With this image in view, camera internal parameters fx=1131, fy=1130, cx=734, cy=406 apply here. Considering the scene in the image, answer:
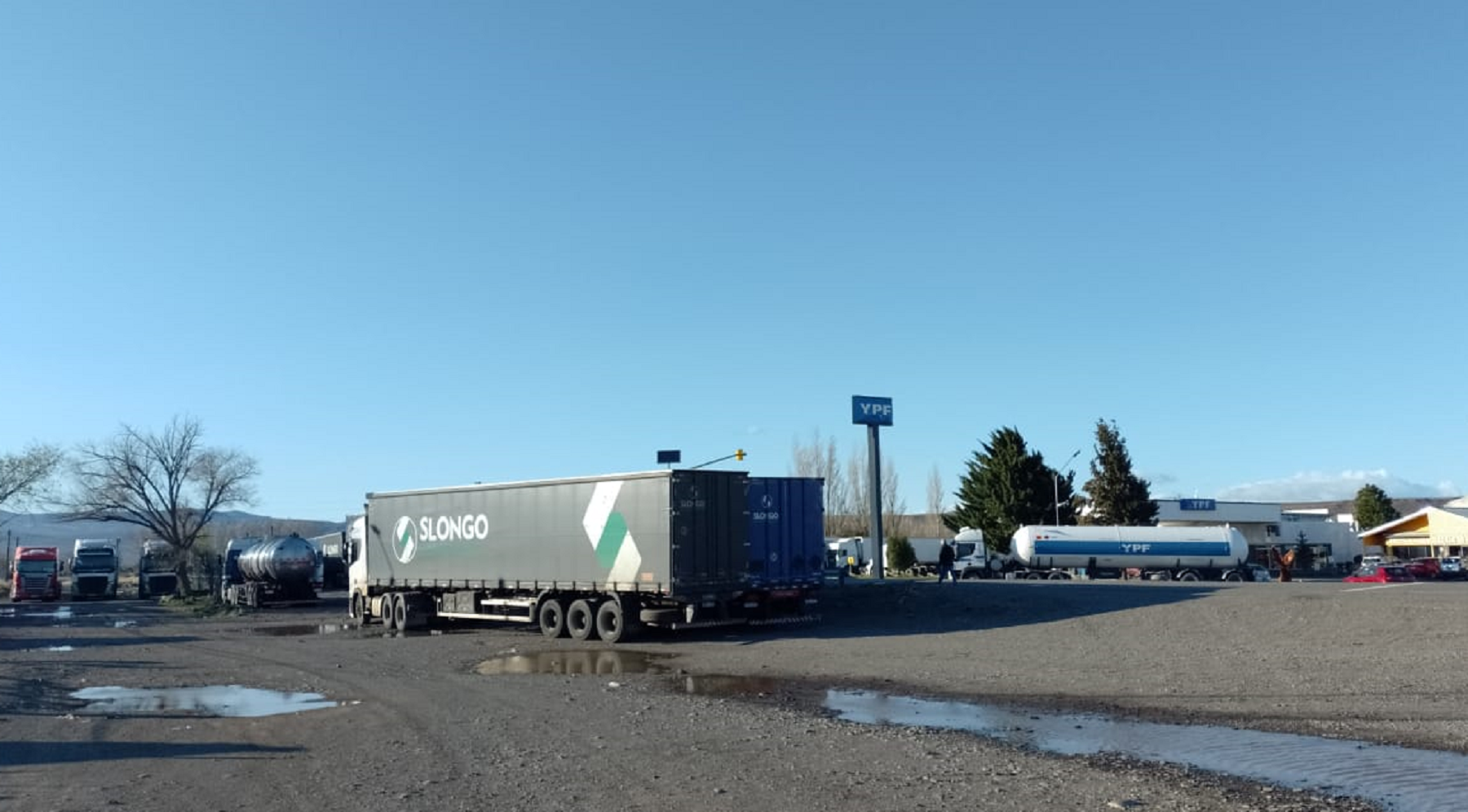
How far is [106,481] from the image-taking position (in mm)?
78125

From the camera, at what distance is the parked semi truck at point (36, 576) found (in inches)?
2287

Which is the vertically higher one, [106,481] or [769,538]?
[106,481]

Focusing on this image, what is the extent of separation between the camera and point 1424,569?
54.2 metres

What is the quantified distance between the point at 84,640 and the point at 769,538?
18.9m

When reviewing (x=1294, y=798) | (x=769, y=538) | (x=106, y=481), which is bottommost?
(x=1294, y=798)

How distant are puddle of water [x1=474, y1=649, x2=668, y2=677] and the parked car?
146ft

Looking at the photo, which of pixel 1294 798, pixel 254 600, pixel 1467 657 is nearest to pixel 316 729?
pixel 1294 798

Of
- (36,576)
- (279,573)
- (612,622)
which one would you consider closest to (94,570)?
(36,576)

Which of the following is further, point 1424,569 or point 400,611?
point 1424,569

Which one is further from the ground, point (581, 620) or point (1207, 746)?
point (581, 620)

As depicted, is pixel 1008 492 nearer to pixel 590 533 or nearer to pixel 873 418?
pixel 873 418

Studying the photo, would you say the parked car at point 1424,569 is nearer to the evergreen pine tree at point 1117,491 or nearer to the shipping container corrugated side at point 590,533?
the evergreen pine tree at point 1117,491

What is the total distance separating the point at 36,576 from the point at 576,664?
50.0m

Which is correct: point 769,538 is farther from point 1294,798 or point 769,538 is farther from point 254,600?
point 254,600
